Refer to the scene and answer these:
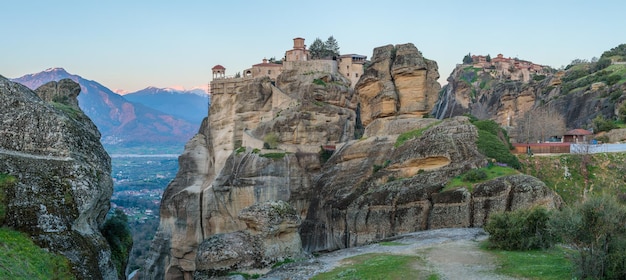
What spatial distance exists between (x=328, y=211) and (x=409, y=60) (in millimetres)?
14524

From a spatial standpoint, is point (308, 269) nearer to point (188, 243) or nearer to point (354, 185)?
point (354, 185)

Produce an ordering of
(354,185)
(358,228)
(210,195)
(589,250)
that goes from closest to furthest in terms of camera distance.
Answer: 1. (589,250)
2. (358,228)
3. (354,185)
4. (210,195)

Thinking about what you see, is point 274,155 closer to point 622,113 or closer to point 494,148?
point 494,148

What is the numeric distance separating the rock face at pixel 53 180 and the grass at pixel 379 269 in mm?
7468

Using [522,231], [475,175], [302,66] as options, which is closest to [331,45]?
[302,66]

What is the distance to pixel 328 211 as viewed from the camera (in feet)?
118

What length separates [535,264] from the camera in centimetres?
1561

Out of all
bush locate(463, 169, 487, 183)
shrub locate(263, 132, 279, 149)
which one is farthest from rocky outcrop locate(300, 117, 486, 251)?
shrub locate(263, 132, 279, 149)

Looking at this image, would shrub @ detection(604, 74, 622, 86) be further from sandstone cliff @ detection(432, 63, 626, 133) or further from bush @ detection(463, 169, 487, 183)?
bush @ detection(463, 169, 487, 183)

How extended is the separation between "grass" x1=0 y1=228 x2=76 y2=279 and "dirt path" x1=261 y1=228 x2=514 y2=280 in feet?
23.3

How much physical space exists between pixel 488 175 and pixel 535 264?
494 inches

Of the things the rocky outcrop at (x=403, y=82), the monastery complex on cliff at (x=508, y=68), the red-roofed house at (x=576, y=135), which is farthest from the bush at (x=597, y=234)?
the monastery complex on cliff at (x=508, y=68)

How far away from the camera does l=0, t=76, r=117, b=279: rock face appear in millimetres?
14180

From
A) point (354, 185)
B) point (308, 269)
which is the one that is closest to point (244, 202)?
point (354, 185)
